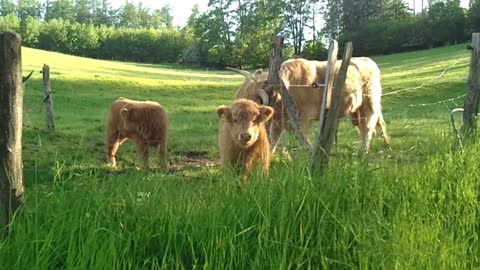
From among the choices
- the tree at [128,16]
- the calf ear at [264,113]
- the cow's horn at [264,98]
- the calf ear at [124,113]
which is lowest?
the calf ear at [124,113]

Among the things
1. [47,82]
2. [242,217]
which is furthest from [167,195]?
[47,82]

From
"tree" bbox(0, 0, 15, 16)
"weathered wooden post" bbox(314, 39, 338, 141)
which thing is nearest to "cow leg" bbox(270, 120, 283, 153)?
"weathered wooden post" bbox(314, 39, 338, 141)

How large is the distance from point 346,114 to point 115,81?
2381 centimetres

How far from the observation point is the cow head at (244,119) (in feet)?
22.5

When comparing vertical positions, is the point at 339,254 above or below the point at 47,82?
below

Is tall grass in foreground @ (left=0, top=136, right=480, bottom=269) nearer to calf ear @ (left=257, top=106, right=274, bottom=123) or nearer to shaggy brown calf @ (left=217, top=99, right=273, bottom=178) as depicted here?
shaggy brown calf @ (left=217, top=99, right=273, bottom=178)

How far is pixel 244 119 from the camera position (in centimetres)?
700

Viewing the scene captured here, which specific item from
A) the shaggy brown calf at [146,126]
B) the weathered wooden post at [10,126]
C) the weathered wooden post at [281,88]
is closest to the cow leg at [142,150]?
the shaggy brown calf at [146,126]

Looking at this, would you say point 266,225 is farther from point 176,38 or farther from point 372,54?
point 176,38

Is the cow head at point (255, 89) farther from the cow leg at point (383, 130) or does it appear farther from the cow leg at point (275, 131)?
the cow leg at point (383, 130)

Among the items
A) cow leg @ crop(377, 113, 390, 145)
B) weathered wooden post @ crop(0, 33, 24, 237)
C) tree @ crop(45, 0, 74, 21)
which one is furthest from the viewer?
tree @ crop(45, 0, 74, 21)

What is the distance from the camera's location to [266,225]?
4254 mm

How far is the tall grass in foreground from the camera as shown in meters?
3.85

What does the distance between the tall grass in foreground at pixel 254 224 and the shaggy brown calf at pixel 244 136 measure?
158 centimetres
